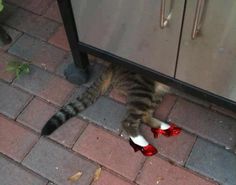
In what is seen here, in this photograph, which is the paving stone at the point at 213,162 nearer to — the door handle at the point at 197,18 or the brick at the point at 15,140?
the door handle at the point at 197,18

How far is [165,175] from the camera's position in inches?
71.8

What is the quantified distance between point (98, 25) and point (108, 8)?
16 centimetres

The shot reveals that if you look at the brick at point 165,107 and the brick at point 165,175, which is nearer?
the brick at point 165,175

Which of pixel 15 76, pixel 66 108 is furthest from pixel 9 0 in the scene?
pixel 66 108

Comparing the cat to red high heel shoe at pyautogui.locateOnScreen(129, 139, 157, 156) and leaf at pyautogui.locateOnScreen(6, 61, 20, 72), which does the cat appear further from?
leaf at pyautogui.locateOnScreen(6, 61, 20, 72)

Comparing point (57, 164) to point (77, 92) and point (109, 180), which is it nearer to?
point (109, 180)

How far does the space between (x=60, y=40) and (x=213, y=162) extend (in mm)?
1233

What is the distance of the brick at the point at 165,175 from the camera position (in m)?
1.80

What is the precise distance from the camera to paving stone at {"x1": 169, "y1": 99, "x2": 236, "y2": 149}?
1.92 m

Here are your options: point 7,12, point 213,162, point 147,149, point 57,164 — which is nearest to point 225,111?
point 213,162

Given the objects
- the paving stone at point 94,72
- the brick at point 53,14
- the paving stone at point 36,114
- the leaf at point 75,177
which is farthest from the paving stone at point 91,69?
the leaf at point 75,177

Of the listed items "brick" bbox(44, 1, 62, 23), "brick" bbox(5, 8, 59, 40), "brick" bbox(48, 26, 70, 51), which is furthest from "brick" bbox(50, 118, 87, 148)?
"brick" bbox(44, 1, 62, 23)

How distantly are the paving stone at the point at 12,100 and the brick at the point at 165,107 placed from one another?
77cm

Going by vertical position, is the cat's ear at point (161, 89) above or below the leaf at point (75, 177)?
above
